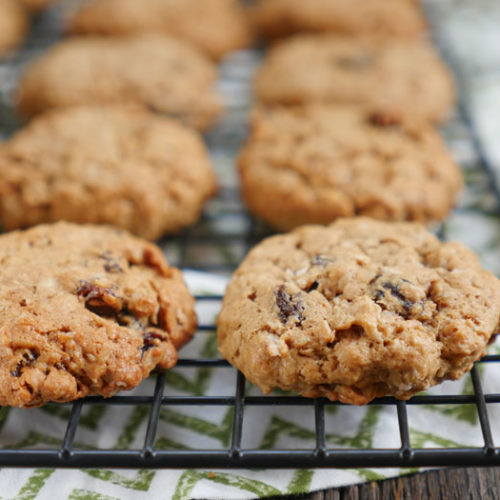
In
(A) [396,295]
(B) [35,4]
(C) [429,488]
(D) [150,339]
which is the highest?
(A) [396,295]

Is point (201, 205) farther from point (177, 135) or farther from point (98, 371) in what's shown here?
point (98, 371)

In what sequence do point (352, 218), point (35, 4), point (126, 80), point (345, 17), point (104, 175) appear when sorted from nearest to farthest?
1. point (352, 218)
2. point (104, 175)
3. point (126, 80)
4. point (345, 17)
5. point (35, 4)

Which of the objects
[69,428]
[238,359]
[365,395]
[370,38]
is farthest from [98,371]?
[370,38]

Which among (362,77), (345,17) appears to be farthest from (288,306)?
(345,17)

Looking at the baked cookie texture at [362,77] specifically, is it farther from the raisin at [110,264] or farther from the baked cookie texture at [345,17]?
the raisin at [110,264]

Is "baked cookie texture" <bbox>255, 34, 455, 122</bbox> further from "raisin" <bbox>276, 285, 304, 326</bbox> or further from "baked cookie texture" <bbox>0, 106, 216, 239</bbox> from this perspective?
"raisin" <bbox>276, 285, 304, 326</bbox>

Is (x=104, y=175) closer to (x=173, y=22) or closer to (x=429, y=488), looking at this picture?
(x=429, y=488)
